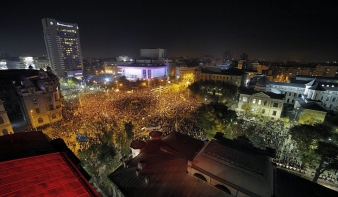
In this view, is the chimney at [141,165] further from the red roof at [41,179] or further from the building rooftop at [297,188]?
the building rooftop at [297,188]

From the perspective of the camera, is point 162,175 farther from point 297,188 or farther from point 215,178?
point 297,188

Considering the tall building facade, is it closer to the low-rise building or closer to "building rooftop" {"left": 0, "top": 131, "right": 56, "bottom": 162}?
the low-rise building

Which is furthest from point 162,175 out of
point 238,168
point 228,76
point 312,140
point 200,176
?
point 228,76

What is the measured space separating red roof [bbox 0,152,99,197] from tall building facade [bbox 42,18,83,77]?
111854 mm

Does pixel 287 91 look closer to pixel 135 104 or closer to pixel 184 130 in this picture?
pixel 184 130

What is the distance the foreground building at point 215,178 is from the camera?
11.1 metres

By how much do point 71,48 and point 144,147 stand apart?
117 m

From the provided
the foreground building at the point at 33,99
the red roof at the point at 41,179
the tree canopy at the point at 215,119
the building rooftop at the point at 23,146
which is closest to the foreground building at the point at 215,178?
the tree canopy at the point at 215,119

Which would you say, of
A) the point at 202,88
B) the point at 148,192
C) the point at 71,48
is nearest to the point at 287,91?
the point at 202,88

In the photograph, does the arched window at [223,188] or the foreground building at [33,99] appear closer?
the arched window at [223,188]

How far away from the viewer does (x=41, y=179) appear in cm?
431

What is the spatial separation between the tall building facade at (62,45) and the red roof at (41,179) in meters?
112

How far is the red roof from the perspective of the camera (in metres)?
3.90

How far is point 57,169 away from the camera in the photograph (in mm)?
4844
